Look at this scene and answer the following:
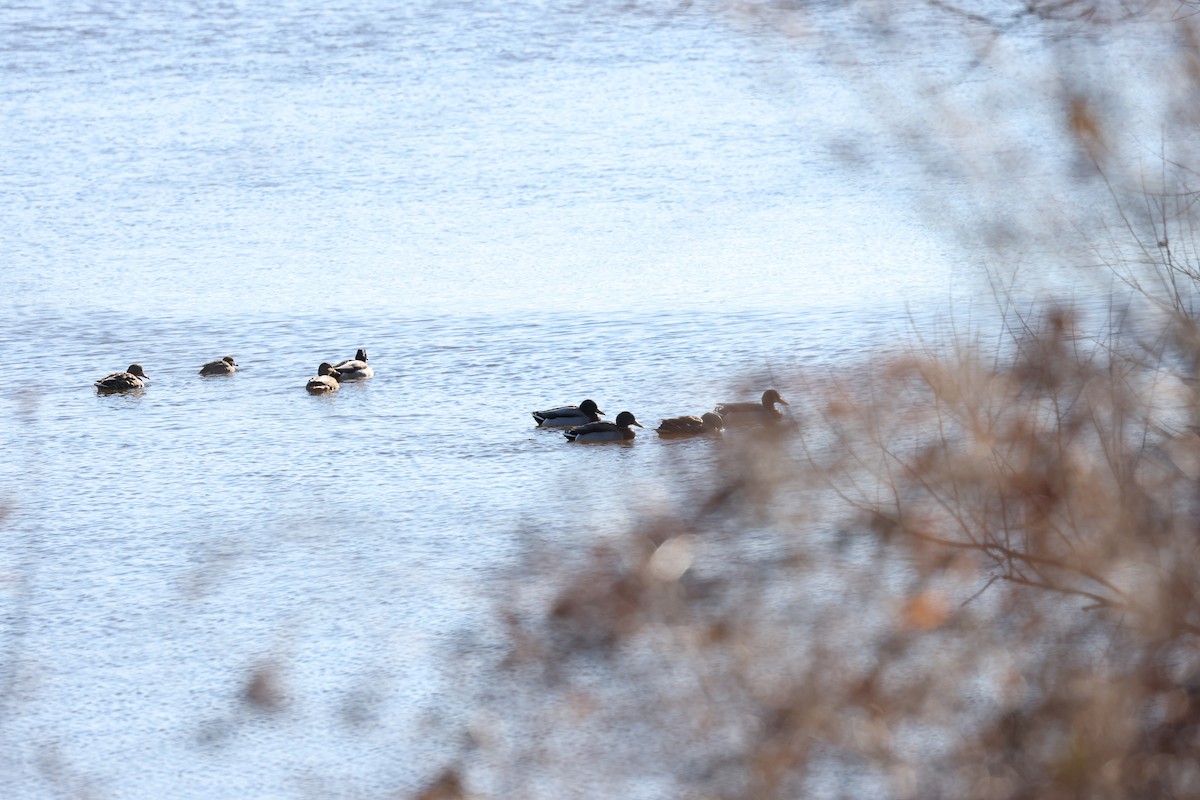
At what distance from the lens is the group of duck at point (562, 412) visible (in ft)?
22.5

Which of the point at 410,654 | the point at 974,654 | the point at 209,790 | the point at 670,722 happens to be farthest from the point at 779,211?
the point at 974,654

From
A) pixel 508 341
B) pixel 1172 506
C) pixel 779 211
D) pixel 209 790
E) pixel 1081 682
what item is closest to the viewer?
pixel 1081 682

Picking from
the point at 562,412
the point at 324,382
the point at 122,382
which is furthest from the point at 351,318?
the point at 562,412

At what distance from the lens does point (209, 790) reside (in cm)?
422

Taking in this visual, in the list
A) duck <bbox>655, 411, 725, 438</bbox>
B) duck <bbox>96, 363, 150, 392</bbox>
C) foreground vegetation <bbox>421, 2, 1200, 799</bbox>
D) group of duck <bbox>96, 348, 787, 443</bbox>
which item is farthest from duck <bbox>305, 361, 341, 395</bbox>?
foreground vegetation <bbox>421, 2, 1200, 799</bbox>

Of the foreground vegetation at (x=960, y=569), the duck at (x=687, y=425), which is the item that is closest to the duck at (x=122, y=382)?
the duck at (x=687, y=425)

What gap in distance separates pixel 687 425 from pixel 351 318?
3296 mm

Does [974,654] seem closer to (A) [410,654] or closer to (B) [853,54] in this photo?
→ (B) [853,54]

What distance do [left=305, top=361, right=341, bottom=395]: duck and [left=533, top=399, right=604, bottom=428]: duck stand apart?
1.19 meters

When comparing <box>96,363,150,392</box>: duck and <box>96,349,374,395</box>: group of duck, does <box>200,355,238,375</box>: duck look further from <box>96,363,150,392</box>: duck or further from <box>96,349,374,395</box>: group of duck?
<box>96,363,150,392</box>: duck

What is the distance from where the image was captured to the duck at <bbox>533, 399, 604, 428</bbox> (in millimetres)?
7336

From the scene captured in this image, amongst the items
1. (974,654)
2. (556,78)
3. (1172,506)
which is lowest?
(974,654)

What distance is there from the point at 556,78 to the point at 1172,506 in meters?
14.1

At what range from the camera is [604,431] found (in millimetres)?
7223
